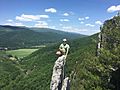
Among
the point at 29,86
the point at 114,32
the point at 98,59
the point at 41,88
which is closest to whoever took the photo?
the point at 98,59

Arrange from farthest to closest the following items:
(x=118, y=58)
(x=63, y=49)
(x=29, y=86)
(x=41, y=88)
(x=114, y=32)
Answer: (x=29, y=86) → (x=41, y=88) → (x=114, y=32) → (x=118, y=58) → (x=63, y=49)

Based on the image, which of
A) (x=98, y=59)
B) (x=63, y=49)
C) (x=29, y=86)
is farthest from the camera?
(x=29, y=86)

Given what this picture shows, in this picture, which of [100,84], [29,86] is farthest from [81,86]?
[29,86]

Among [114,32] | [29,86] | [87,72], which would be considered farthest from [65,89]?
[29,86]

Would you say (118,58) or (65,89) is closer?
(65,89)

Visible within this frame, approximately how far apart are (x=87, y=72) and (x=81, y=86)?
3.36m

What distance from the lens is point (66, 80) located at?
27734 millimetres

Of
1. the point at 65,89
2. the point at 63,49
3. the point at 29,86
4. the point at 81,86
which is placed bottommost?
the point at 29,86

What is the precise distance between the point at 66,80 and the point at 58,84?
4.30ft

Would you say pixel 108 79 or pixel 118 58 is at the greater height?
pixel 118 58

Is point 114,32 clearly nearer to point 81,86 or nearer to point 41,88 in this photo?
point 81,86

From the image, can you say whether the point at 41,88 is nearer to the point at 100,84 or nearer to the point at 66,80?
the point at 100,84

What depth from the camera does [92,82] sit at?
4100 cm

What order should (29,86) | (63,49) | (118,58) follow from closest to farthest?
(63,49) → (118,58) → (29,86)
